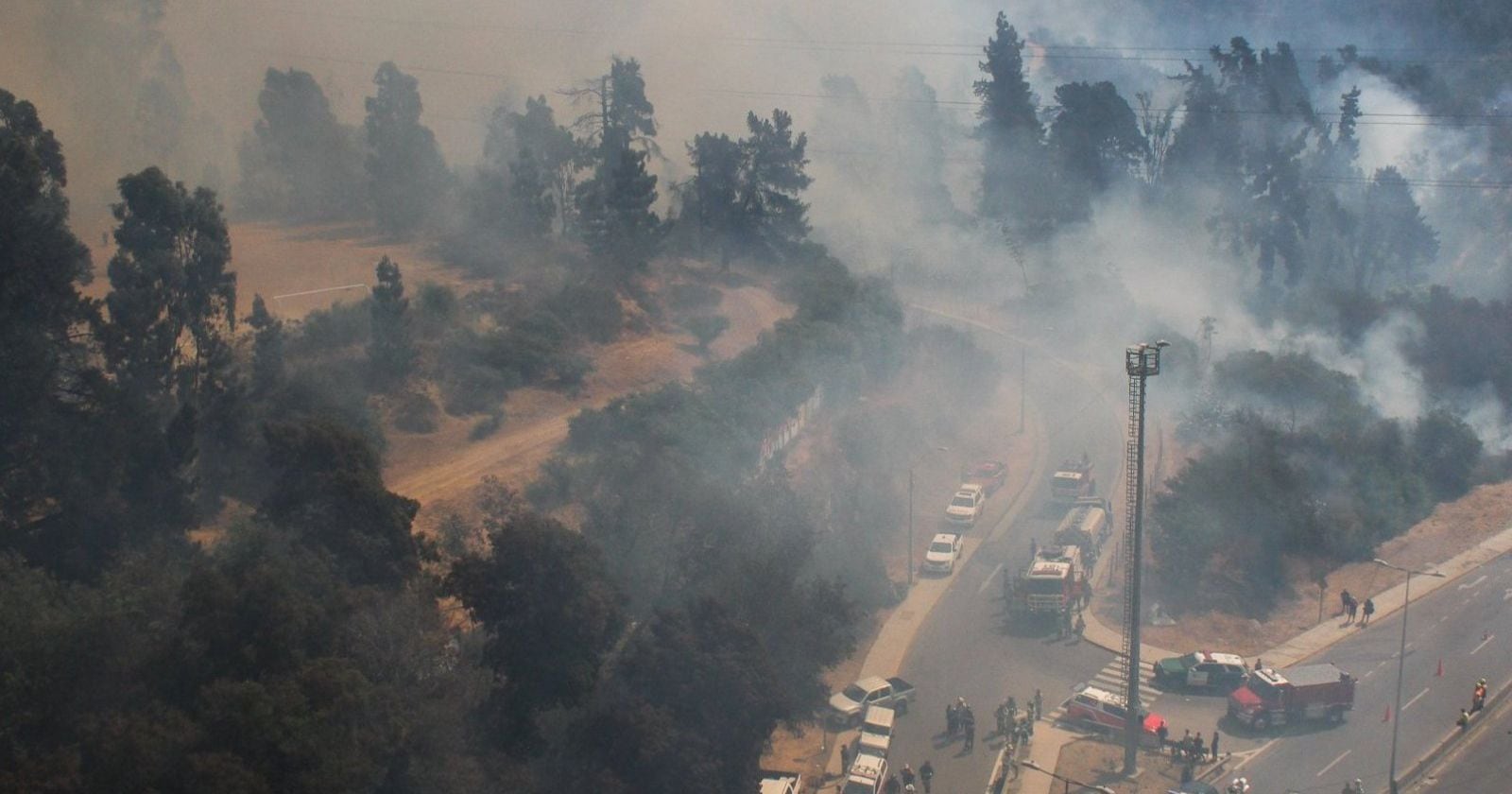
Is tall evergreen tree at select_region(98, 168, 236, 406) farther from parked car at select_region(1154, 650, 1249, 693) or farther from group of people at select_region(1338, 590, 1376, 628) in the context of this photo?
group of people at select_region(1338, 590, 1376, 628)

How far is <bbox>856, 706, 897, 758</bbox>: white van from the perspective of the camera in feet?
91.6

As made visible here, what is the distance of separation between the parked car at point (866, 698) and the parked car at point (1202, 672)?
629 centimetres

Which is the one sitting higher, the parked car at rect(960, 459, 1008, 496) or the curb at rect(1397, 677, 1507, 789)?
the parked car at rect(960, 459, 1008, 496)

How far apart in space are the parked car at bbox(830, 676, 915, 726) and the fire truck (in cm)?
556

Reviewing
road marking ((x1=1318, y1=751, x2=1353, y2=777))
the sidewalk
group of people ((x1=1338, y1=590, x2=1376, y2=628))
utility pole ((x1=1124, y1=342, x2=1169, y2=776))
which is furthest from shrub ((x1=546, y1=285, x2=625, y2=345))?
road marking ((x1=1318, y1=751, x2=1353, y2=777))

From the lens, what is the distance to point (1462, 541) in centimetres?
4144

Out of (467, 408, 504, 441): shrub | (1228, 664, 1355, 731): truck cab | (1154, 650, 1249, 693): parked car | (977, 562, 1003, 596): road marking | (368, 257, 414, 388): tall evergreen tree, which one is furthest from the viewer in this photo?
(977, 562, 1003, 596): road marking

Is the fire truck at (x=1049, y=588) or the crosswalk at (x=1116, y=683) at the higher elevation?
the fire truck at (x=1049, y=588)

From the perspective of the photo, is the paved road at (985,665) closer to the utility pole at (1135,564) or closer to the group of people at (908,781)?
the group of people at (908,781)

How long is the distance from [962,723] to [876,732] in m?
2.08

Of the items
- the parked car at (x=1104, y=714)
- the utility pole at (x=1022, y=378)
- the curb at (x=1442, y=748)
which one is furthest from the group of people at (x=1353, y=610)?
the utility pole at (x=1022, y=378)

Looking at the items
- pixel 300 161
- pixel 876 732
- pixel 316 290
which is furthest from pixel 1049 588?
pixel 300 161

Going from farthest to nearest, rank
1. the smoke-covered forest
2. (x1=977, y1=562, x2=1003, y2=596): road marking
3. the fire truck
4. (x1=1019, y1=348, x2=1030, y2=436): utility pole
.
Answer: (x1=1019, y1=348, x2=1030, y2=436): utility pole < (x1=977, y1=562, x2=1003, y2=596): road marking < the fire truck < the smoke-covered forest

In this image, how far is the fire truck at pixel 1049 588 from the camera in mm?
34875
